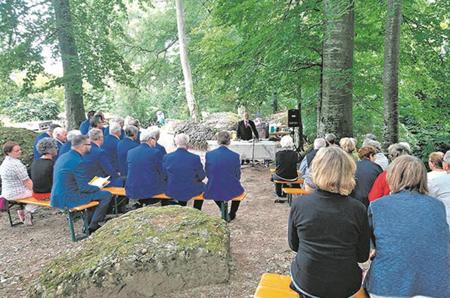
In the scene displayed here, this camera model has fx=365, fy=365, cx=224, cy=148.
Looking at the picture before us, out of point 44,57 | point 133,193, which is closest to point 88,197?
point 133,193

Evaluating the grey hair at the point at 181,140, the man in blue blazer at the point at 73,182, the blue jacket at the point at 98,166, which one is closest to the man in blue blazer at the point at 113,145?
the blue jacket at the point at 98,166

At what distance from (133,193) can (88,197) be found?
64 cm

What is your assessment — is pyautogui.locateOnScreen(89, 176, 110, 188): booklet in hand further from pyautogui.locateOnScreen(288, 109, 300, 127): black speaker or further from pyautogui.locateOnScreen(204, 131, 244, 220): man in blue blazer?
pyautogui.locateOnScreen(288, 109, 300, 127): black speaker

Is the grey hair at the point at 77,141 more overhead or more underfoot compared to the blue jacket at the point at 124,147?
more overhead

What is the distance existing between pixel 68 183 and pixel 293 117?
24.3 feet

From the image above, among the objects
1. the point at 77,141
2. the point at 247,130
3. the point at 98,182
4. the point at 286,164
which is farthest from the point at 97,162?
the point at 247,130

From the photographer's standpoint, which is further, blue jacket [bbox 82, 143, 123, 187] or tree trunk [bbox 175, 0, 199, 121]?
tree trunk [bbox 175, 0, 199, 121]

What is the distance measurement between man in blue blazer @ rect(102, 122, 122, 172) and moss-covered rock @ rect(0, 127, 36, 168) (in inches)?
83.6

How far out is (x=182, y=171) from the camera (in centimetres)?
533

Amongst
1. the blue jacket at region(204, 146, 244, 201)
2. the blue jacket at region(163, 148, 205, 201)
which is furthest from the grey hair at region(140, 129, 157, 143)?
the blue jacket at region(204, 146, 244, 201)

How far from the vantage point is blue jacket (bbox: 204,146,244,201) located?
539 centimetres

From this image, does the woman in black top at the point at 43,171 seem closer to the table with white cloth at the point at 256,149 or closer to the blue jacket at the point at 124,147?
the blue jacket at the point at 124,147

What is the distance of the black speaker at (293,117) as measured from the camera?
1082 cm

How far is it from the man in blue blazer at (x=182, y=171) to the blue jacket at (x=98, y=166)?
3.57 ft
